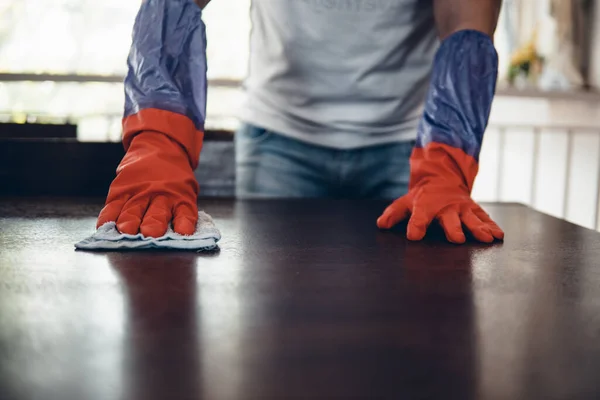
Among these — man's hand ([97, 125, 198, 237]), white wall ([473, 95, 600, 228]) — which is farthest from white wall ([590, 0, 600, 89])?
man's hand ([97, 125, 198, 237])

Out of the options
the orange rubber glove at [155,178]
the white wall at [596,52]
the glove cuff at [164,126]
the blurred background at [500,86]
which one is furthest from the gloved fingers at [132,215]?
the white wall at [596,52]

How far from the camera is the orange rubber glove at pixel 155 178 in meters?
0.82

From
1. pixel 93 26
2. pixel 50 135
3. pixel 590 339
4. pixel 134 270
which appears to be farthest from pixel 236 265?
pixel 93 26

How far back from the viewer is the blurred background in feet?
11.5

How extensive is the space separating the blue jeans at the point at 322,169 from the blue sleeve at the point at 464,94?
1.16 feet

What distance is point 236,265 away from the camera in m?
0.71

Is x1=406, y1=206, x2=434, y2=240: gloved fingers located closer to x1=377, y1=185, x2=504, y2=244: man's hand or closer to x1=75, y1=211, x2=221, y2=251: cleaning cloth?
x1=377, y1=185, x2=504, y2=244: man's hand

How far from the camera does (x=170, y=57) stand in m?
0.99

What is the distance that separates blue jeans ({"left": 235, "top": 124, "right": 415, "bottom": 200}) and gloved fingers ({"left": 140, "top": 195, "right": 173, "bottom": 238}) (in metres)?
0.56

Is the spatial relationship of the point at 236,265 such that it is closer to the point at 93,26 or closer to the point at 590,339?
the point at 590,339

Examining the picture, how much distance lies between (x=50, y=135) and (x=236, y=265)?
1.16m

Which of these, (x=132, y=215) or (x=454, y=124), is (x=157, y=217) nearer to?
(x=132, y=215)

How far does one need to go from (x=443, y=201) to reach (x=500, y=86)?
3.06 meters

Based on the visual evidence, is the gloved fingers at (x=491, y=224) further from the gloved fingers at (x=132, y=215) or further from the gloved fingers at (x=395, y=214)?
the gloved fingers at (x=132, y=215)
